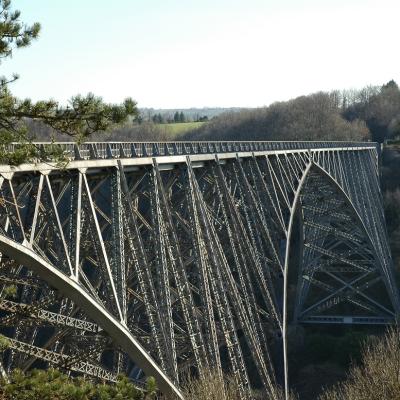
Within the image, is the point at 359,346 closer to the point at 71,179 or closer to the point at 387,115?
the point at 71,179

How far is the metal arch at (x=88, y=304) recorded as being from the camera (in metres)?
13.0

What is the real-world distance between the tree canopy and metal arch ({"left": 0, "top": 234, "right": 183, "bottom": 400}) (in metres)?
2.15

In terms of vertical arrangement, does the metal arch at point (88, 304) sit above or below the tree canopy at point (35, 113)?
below

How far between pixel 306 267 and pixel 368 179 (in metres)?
12.1

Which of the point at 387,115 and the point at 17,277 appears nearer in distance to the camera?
the point at 17,277

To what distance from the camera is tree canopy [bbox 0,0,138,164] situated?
10539 millimetres

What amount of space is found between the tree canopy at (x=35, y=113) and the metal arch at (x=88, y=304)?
2154 millimetres

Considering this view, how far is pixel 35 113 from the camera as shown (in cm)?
1126

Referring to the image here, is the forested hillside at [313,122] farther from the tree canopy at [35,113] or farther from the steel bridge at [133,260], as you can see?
the tree canopy at [35,113]

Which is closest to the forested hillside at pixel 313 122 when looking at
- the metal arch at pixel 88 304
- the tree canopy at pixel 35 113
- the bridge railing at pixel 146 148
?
the bridge railing at pixel 146 148

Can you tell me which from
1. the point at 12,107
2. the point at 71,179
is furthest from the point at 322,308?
the point at 12,107

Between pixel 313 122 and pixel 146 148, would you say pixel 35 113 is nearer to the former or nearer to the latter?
pixel 146 148

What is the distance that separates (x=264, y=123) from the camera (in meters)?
100

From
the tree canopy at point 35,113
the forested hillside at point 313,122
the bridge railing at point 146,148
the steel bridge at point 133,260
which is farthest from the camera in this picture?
the forested hillside at point 313,122
